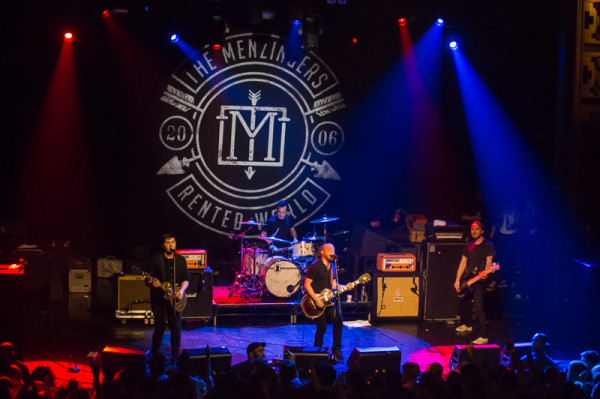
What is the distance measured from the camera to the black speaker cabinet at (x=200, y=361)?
8.60 m

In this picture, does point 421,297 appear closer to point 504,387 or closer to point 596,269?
point 596,269

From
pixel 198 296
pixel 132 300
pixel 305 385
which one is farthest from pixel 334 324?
pixel 305 385

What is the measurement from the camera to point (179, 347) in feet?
36.3

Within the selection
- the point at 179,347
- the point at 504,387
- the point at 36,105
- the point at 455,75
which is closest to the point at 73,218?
the point at 36,105

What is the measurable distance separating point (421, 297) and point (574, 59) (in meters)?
5.41

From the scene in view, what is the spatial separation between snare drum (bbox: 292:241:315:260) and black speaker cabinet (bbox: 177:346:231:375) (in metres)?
4.69

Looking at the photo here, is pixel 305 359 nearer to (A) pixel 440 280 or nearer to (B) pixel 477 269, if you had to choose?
(B) pixel 477 269

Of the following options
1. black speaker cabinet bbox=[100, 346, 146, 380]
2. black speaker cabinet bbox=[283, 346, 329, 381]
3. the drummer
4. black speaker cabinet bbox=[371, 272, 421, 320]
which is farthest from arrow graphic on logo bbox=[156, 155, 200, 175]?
black speaker cabinet bbox=[100, 346, 146, 380]

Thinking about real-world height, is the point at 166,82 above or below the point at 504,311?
above

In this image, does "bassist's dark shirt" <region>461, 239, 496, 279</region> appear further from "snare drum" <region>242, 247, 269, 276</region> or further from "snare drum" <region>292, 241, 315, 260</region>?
"snare drum" <region>242, 247, 269, 276</region>

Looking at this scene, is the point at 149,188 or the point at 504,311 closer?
the point at 504,311

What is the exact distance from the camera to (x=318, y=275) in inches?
436

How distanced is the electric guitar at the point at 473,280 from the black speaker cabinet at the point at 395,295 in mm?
1221

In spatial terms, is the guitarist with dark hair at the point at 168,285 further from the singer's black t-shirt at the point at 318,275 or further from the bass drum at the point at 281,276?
the bass drum at the point at 281,276
